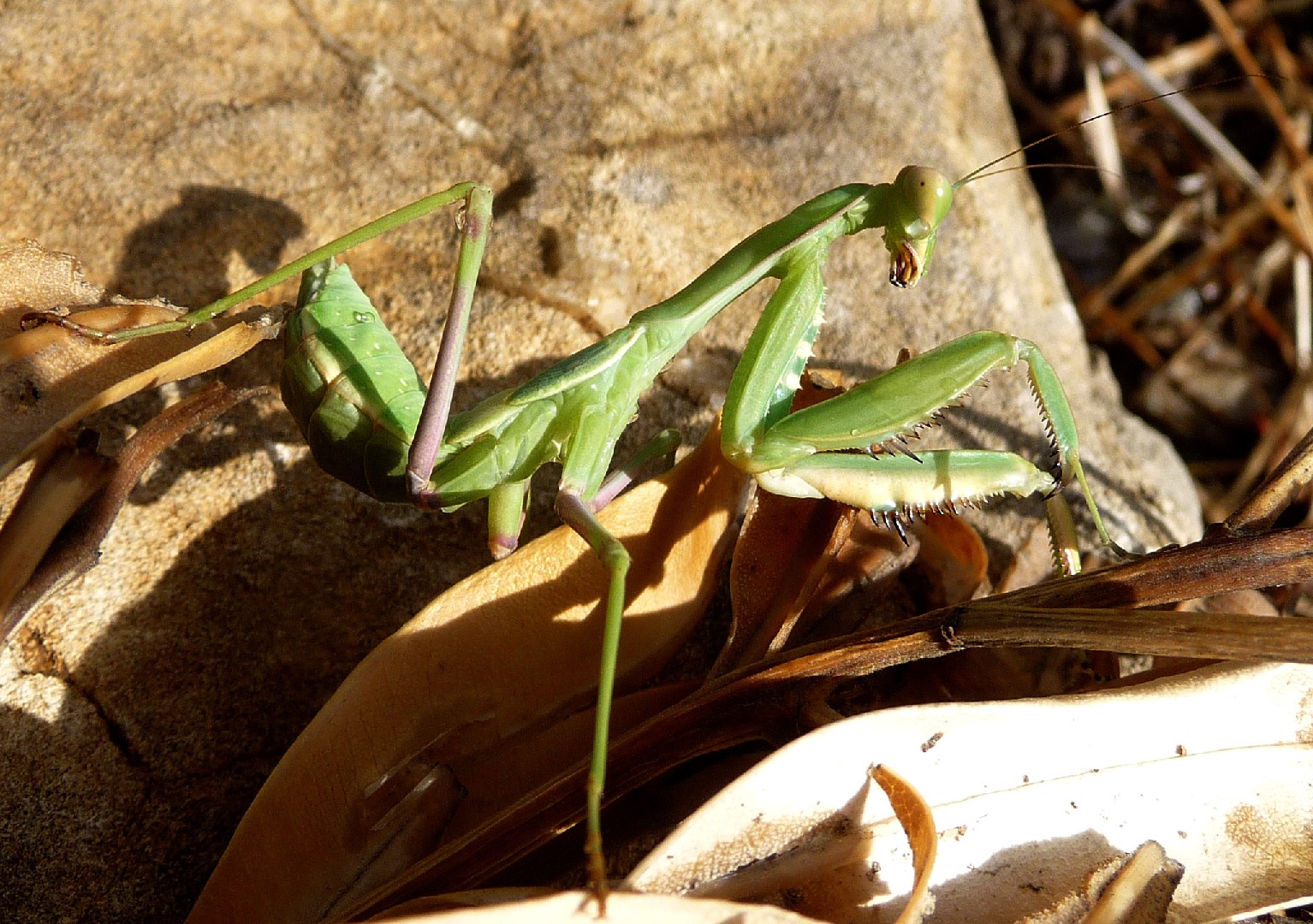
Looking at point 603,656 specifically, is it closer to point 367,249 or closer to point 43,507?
point 43,507

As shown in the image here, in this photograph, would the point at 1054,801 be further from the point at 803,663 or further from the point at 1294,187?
the point at 1294,187

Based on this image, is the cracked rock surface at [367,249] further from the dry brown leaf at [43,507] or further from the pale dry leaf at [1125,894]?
the pale dry leaf at [1125,894]

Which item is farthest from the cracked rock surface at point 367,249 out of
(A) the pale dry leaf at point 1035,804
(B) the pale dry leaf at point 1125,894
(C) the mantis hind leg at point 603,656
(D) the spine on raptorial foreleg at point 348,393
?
(B) the pale dry leaf at point 1125,894

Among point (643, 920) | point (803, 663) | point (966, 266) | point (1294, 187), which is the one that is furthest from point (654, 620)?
point (1294, 187)

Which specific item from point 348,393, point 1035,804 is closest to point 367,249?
point 348,393

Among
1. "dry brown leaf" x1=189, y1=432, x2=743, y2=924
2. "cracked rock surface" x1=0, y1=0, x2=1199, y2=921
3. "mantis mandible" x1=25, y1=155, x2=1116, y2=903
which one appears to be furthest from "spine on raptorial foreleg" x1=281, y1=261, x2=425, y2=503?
"dry brown leaf" x1=189, y1=432, x2=743, y2=924
